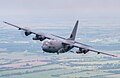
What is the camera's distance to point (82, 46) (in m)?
118

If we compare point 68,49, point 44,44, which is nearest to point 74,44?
point 68,49

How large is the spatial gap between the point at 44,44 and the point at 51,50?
2.82 metres

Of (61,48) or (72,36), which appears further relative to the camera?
(72,36)

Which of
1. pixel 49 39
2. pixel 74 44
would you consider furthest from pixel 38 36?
pixel 74 44

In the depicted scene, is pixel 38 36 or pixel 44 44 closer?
pixel 44 44

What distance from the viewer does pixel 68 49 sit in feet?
390

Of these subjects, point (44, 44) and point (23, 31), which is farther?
point (23, 31)

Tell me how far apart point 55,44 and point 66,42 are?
12.1 feet

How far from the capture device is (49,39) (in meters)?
122

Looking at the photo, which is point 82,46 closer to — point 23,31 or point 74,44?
point 74,44

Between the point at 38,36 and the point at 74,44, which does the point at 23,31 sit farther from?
the point at 74,44

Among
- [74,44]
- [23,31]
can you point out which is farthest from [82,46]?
[23,31]

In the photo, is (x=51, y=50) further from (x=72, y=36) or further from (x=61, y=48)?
(x=72, y=36)

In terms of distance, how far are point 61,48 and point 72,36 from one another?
31.3ft
